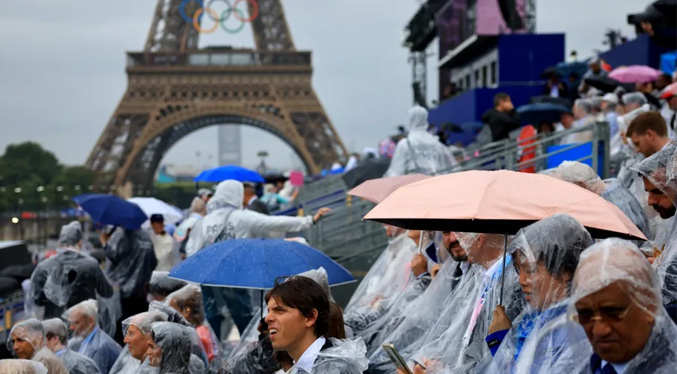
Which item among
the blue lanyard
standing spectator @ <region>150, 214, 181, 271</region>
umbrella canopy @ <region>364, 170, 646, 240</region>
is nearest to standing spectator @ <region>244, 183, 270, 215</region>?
standing spectator @ <region>150, 214, 181, 271</region>

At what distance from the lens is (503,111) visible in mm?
11570

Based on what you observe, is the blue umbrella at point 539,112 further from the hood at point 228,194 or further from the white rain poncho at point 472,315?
the white rain poncho at point 472,315

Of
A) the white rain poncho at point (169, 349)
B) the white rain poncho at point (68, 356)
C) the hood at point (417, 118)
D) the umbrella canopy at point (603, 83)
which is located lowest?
the white rain poncho at point (68, 356)

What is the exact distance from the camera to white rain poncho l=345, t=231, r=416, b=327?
6.25 meters

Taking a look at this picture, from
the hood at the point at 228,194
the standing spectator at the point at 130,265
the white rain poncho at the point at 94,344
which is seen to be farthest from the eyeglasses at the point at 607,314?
the standing spectator at the point at 130,265

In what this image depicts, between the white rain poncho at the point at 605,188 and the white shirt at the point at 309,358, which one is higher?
the white rain poncho at the point at 605,188

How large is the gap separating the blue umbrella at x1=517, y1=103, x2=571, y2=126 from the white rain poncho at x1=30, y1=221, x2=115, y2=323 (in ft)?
21.6

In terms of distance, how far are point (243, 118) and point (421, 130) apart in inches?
1671

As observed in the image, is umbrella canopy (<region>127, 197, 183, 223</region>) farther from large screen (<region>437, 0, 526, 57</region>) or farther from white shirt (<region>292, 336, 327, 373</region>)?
large screen (<region>437, 0, 526, 57</region>)

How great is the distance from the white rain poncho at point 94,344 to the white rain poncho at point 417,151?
355cm

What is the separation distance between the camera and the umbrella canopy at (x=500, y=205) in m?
3.87

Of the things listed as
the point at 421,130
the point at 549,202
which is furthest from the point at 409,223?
the point at 421,130

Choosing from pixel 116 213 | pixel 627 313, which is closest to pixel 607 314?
pixel 627 313

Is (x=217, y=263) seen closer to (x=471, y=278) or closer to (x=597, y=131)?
(x=471, y=278)
